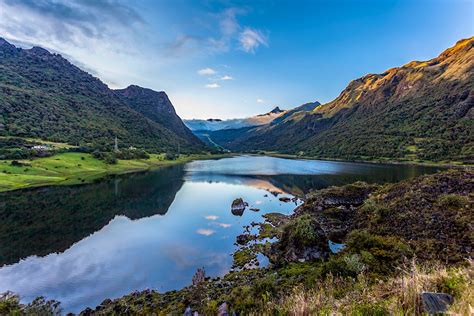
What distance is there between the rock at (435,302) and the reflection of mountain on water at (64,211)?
37.9 m

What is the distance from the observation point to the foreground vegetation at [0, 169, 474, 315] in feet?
25.3

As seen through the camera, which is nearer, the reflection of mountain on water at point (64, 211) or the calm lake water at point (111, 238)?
the calm lake water at point (111, 238)

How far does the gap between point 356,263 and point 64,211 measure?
170 feet

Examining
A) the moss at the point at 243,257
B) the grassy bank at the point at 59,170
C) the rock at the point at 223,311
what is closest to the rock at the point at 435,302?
the rock at the point at 223,311

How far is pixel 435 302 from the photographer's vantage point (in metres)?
6.20

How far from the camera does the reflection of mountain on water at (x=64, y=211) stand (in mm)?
34625

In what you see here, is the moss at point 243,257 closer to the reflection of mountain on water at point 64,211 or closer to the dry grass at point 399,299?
the dry grass at point 399,299

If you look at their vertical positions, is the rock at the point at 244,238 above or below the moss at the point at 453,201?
below

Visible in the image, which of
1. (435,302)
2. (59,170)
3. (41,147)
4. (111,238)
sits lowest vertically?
(111,238)

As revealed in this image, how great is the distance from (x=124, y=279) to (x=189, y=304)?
946cm

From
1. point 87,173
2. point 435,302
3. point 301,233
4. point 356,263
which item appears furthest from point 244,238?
point 87,173

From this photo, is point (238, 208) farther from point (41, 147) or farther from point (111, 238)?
point (41, 147)

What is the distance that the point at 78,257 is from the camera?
100 feet

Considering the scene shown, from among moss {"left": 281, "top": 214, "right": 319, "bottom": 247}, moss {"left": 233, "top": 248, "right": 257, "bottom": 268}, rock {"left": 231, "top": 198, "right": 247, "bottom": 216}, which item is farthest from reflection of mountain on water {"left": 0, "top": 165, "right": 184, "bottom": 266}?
moss {"left": 281, "top": 214, "right": 319, "bottom": 247}
